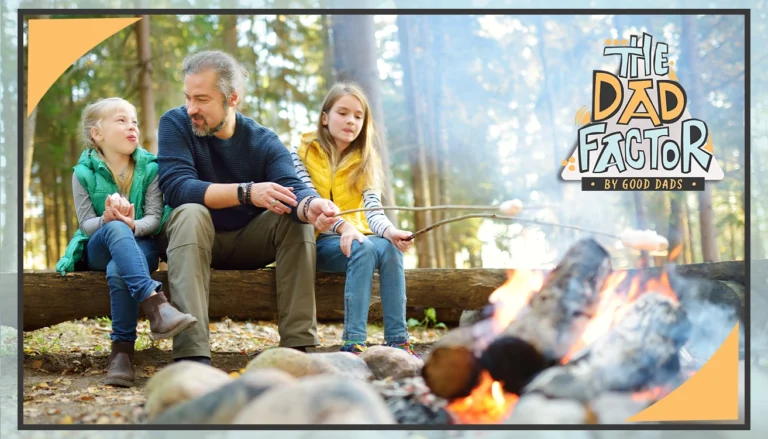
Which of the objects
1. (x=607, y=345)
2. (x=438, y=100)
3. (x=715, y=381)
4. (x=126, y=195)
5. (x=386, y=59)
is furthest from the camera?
(x=438, y=100)

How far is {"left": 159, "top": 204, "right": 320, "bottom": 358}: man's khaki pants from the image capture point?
287 cm

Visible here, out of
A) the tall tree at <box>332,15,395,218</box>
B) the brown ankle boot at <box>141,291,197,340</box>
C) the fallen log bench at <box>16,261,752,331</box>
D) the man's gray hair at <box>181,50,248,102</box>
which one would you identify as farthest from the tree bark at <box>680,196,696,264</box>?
the brown ankle boot at <box>141,291,197,340</box>

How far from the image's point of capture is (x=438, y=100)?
30.7 feet

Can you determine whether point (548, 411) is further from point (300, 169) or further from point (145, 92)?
point (145, 92)

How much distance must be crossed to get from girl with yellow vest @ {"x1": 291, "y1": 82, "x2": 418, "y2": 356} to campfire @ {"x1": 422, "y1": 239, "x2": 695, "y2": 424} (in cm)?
49

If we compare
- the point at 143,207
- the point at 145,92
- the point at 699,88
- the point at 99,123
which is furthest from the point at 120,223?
the point at 699,88

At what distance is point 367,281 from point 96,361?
1.62m

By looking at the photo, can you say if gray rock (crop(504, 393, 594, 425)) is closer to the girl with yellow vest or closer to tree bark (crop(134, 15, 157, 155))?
the girl with yellow vest

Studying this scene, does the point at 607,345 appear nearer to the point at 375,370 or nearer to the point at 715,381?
the point at 715,381

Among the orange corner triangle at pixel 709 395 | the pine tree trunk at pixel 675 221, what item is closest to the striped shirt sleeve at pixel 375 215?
the orange corner triangle at pixel 709 395

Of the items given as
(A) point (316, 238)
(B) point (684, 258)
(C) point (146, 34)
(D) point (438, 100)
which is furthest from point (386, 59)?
(A) point (316, 238)

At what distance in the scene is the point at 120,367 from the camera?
296 cm

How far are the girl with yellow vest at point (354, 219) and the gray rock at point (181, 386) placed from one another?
29.1 inches

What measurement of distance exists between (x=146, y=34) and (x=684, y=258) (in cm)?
597
